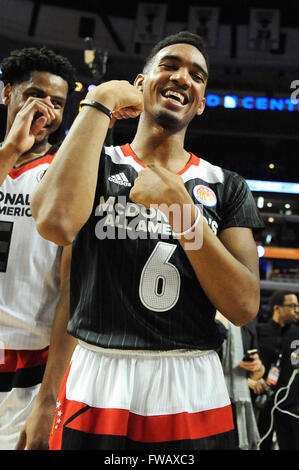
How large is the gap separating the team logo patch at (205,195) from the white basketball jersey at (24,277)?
2.34ft

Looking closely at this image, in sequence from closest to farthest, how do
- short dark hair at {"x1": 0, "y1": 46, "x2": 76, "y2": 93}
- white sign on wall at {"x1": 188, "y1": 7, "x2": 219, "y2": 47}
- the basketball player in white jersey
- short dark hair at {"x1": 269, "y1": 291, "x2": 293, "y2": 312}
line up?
Answer: the basketball player in white jersey → short dark hair at {"x1": 0, "y1": 46, "x2": 76, "y2": 93} → short dark hair at {"x1": 269, "y1": 291, "x2": 293, "y2": 312} → white sign on wall at {"x1": 188, "y1": 7, "x2": 219, "y2": 47}

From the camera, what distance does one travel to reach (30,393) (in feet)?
5.73

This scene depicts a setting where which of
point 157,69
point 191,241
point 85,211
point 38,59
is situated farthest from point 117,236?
point 38,59

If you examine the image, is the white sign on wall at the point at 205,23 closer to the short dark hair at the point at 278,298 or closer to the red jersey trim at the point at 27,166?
the short dark hair at the point at 278,298

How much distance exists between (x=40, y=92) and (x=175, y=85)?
810 mm

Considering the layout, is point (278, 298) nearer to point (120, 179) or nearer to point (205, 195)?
point (205, 195)

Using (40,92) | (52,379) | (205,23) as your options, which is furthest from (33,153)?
(205,23)

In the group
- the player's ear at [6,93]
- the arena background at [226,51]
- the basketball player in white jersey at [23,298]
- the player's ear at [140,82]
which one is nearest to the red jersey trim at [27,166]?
the basketball player in white jersey at [23,298]

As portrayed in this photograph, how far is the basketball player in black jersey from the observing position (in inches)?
43.5

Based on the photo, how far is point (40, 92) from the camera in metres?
1.93

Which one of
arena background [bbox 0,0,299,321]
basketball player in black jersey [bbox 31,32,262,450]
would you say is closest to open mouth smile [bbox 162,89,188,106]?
basketball player in black jersey [bbox 31,32,262,450]

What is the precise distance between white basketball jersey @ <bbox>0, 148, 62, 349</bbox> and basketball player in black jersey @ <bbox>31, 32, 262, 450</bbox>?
0.55 metres

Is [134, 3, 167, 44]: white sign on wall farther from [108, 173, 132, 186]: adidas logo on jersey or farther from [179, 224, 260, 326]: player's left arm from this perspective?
[179, 224, 260, 326]: player's left arm
